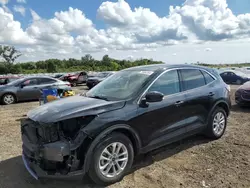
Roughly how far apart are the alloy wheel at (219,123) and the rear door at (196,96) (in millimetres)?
428

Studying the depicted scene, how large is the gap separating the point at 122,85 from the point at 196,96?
152 cm

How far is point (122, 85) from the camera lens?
481 centimetres

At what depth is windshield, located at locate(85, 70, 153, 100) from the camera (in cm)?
447

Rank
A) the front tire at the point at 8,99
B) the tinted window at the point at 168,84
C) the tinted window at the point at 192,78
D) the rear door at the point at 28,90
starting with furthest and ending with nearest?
the rear door at the point at 28,90, the front tire at the point at 8,99, the tinted window at the point at 192,78, the tinted window at the point at 168,84

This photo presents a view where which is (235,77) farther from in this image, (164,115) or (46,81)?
(164,115)

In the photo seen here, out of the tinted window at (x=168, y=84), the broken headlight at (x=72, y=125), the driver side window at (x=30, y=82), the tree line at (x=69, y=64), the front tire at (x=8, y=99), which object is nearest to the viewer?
the broken headlight at (x=72, y=125)

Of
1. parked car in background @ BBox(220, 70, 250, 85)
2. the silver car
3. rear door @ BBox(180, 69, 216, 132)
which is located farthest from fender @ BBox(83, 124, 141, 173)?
parked car in background @ BBox(220, 70, 250, 85)

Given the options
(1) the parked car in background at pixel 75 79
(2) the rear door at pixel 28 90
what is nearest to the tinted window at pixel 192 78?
(2) the rear door at pixel 28 90

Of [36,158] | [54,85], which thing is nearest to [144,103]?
[36,158]

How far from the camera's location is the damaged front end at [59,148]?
3.54 m

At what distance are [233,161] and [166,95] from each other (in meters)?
1.63

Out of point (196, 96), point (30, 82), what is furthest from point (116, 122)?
point (30, 82)

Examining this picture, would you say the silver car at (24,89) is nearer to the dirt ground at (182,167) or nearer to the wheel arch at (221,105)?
the dirt ground at (182,167)

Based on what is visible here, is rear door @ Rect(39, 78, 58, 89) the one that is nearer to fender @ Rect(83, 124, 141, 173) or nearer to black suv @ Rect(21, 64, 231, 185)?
black suv @ Rect(21, 64, 231, 185)
